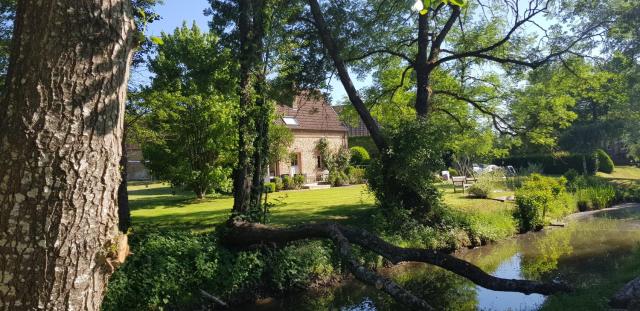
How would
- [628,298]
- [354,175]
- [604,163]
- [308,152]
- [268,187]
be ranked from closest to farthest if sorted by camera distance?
[628,298], [268,187], [354,175], [308,152], [604,163]

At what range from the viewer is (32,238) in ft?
5.98

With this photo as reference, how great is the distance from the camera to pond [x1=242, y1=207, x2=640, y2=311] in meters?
8.47

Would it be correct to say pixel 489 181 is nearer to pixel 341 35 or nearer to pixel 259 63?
pixel 341 35

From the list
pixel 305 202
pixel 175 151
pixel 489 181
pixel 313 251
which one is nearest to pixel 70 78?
pixel 313 251

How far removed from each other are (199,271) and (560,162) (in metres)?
31.5

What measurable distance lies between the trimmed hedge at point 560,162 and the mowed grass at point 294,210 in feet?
47.0

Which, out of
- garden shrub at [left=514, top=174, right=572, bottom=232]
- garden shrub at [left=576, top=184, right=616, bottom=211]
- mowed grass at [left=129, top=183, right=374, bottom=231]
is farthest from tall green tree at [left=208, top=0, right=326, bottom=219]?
garden shrub at [left=576, top=184, right=616, bottom=211]

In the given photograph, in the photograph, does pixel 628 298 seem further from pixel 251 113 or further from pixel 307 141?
pixel 307 141

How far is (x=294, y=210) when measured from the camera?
15.8 m

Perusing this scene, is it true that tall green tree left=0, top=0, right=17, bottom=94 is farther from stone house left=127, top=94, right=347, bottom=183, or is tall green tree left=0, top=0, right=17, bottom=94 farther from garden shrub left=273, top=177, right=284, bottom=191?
stone house left=127, top=94, right=347, bottom=183

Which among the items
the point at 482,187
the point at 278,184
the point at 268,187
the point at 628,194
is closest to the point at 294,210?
the point at 268,187

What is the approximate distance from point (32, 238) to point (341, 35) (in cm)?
1316

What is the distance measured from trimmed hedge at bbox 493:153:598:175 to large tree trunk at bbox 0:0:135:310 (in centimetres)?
3077

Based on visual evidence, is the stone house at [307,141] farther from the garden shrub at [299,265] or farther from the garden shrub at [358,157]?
the garden shrub at [299,265]
